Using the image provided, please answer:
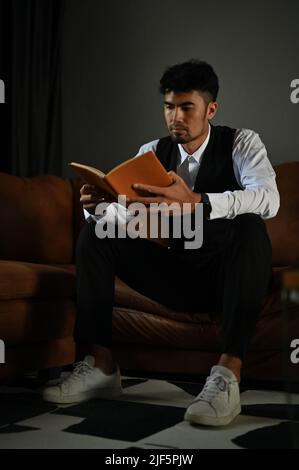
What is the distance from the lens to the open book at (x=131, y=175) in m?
1.52

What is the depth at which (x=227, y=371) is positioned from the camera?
156 centimetres

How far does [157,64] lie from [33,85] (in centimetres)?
60

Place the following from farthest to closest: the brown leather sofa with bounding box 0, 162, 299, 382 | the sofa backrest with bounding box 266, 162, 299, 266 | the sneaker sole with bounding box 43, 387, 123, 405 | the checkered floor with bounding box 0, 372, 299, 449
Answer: the sofa backrest with bounding box 266, 162, 299, 266
the brown leather sofa with bounding box 0, 162, 299, 382
the sneaker sole with bounding box 43, 387, 123, 405
the checkered floor with bounding box 0, 372, 299, 449

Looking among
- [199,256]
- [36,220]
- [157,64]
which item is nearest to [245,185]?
[199,256]

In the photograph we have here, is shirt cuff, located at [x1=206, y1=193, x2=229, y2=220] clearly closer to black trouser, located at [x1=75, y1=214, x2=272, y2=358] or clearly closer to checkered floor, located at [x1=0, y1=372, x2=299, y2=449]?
black trouser, located at [x1=75, y1=214, x2=272, y2=358]

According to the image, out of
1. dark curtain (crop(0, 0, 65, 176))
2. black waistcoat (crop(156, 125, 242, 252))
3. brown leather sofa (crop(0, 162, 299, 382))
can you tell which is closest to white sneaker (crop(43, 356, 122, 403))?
brown leather sofa (crop(0, 162, 299, 382))

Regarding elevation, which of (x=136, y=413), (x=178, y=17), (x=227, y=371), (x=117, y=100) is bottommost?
(x=136, y=413)

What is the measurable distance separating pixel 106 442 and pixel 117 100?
212cm

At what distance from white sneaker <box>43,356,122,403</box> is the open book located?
49cm

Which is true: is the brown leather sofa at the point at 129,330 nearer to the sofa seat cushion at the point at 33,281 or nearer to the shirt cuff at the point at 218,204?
the sofa seat cushion at the point at 33,281

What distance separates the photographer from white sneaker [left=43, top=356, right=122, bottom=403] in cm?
170

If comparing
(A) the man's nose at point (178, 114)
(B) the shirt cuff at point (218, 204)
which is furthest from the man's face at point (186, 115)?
(B) the shirt cuff at point (218, 204)
